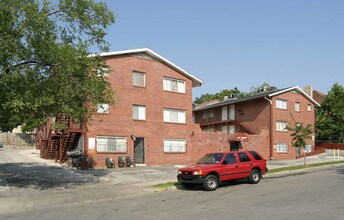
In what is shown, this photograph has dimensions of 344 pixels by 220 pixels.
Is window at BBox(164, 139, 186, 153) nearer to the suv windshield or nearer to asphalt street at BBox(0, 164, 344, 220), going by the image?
the suv windshield

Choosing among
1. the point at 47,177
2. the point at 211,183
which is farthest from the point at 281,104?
the point at 47,177

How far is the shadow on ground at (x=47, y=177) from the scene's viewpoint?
18781 millimetres

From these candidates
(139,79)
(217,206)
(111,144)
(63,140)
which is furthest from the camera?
(139,79)

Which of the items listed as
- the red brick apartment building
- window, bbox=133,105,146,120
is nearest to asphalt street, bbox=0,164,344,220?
window, bbox=133,105,146,120

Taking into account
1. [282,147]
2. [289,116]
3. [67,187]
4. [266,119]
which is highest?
[289,116]

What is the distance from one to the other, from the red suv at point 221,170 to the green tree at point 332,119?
38.6 m

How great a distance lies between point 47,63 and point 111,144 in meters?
12.7

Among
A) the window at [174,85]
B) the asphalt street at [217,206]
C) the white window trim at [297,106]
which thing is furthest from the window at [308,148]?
the asphalt street at [217,206]

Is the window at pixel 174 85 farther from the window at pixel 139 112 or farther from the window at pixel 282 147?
the window at pixel 282 147

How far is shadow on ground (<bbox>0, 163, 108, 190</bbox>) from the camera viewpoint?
1878cm

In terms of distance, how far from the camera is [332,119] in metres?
56.1

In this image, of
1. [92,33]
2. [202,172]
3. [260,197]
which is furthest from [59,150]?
[260,197]

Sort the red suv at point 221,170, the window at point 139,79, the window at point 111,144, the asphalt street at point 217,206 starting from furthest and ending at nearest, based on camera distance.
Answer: the window at point 139,79 < the window at point 111,144 < the red suv at point 221,170 < the asphalt street at point 217,206

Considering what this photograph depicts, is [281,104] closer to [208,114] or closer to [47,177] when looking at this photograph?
[208,114]
